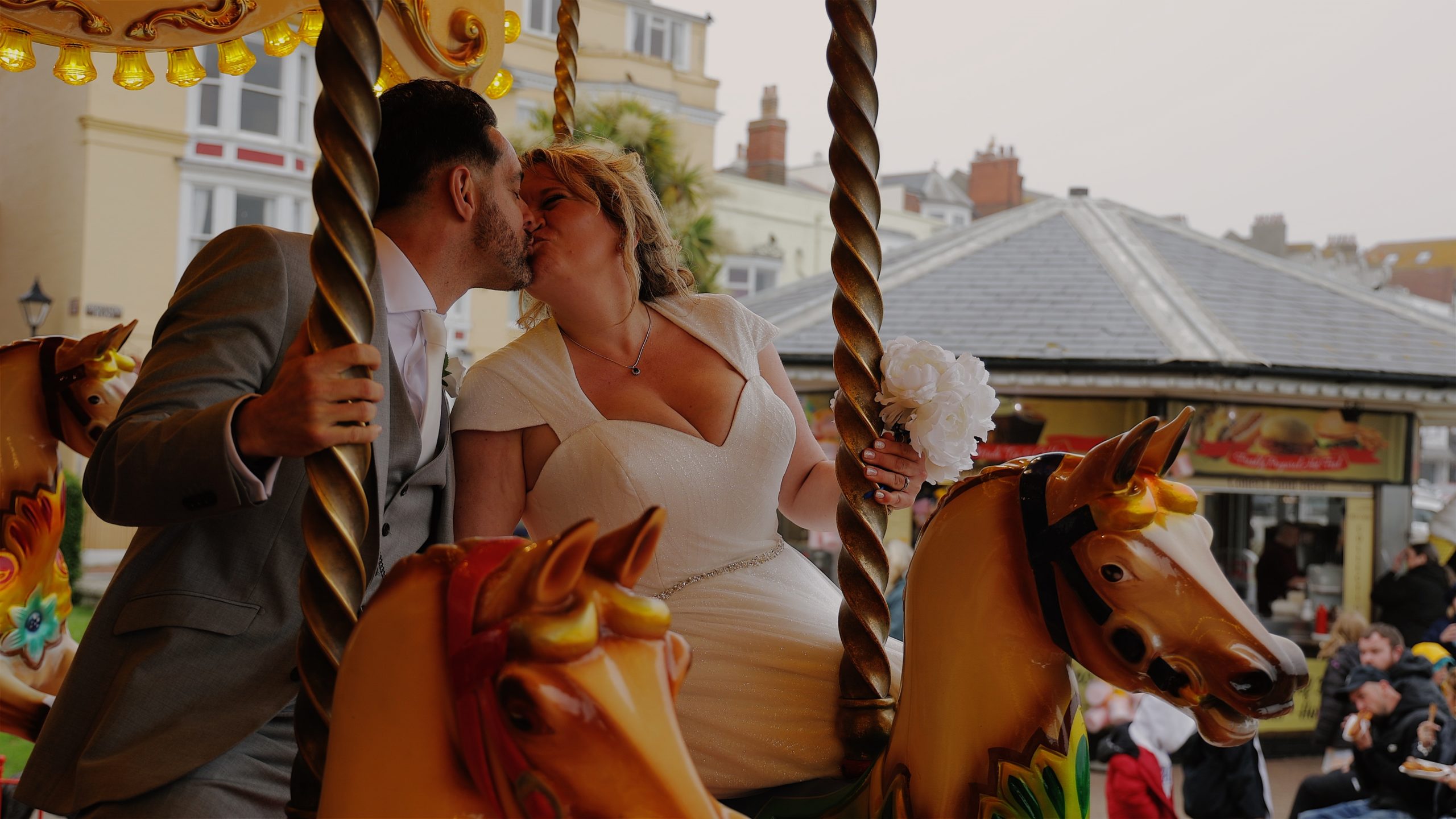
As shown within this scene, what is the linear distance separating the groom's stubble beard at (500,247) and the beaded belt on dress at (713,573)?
2.01 ft

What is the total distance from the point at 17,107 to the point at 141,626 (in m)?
19.0

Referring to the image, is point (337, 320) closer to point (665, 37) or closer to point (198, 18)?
point (198, 18)

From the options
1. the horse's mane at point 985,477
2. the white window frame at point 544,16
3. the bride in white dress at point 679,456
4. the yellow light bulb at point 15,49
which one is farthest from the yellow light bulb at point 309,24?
the white window frame at point 544,16

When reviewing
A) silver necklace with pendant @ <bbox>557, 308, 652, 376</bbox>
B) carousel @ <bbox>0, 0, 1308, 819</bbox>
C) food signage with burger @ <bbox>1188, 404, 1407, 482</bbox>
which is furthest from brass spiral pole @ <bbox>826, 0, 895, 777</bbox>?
food signage with burger @ <bbox>1188, 404, 1407, 482</bbox>

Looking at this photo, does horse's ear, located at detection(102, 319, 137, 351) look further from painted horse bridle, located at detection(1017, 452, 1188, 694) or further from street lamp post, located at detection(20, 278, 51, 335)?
street lamp post, located at detection(20, 278, 51, 335)

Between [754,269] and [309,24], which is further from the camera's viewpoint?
[754,269]

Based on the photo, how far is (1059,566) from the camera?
1.60 meters

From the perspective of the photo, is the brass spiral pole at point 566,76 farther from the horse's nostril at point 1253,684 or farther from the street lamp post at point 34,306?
the street lamp post at point 34,306

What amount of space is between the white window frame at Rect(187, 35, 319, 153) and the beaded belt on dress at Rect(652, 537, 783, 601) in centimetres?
1565

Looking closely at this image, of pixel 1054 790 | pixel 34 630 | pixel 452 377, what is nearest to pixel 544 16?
pixel 34 630

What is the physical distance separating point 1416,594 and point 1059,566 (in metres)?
8.43

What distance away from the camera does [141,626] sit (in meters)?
1.55

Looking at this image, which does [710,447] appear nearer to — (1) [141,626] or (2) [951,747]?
(2) [951,747]

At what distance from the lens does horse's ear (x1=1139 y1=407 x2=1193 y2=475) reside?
1.58 metres
